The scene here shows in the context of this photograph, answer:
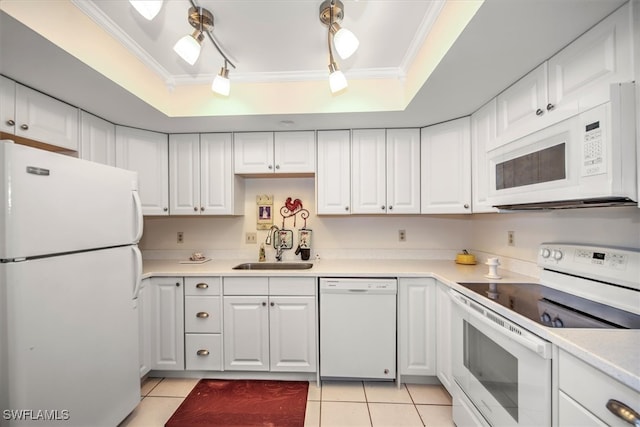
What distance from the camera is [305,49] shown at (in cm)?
165

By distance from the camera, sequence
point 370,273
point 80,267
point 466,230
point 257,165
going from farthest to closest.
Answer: point 466,230, point 257,165, point 370,273, point 80,267

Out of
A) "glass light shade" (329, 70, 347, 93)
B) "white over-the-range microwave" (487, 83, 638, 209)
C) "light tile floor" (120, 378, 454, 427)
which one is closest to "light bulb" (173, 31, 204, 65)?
"glass light shade" (329, 70, 347, 93)

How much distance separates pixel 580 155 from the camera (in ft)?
3.26

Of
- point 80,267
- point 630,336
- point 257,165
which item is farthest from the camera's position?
point 257,165

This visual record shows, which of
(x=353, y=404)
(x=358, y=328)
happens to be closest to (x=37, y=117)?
(x=358, y=328)

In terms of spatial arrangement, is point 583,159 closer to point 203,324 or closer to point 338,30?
point 338,30

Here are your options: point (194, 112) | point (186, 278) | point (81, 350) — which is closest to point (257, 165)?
point (194, 112)

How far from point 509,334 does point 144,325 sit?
2.39 metres

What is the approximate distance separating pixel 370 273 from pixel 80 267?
1.77m

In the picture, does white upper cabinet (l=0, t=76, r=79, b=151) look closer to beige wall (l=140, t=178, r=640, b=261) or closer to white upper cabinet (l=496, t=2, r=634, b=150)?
beige wall (l=140, t=178, r=640, b=261)

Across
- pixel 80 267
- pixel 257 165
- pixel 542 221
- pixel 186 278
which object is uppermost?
pixel 257 165

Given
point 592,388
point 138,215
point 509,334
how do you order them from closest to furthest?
1. point 592,388
2. point 509,334
3. point 138,215

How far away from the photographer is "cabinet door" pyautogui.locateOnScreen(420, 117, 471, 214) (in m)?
2.03

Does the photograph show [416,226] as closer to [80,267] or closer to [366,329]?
[366,329]
